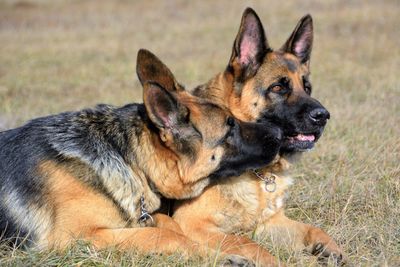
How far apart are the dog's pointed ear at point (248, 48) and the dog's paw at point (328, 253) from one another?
157 cm

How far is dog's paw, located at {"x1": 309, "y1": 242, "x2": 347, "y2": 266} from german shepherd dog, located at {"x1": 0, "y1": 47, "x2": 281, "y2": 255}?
779 mm

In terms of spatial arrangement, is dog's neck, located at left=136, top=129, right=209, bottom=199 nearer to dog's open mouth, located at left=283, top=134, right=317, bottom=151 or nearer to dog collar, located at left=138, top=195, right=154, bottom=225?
dog collar, located at left=138, top=195, right=154, bottom=225

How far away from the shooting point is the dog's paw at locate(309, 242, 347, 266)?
14.1 feet

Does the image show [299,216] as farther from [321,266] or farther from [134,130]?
[134,130]

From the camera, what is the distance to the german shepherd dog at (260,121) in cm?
482

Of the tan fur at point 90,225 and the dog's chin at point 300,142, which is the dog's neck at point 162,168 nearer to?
the tan fur at point 90,225

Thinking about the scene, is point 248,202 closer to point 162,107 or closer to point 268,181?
point 268,181

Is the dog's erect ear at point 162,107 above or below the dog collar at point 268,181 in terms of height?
above

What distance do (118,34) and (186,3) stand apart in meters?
6.26

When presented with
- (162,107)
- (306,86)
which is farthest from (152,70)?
(306,86)

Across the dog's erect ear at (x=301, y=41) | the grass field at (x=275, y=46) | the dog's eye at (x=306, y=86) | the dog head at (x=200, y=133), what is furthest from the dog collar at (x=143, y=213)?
the dog's erect ear at (x=301, y=41)

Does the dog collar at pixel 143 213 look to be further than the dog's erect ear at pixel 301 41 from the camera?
No

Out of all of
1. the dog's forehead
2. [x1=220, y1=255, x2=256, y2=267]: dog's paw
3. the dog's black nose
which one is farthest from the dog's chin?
[x1=220, y1=255, x2=256, y2=267]: dog's paw

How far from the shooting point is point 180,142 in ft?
14.7
